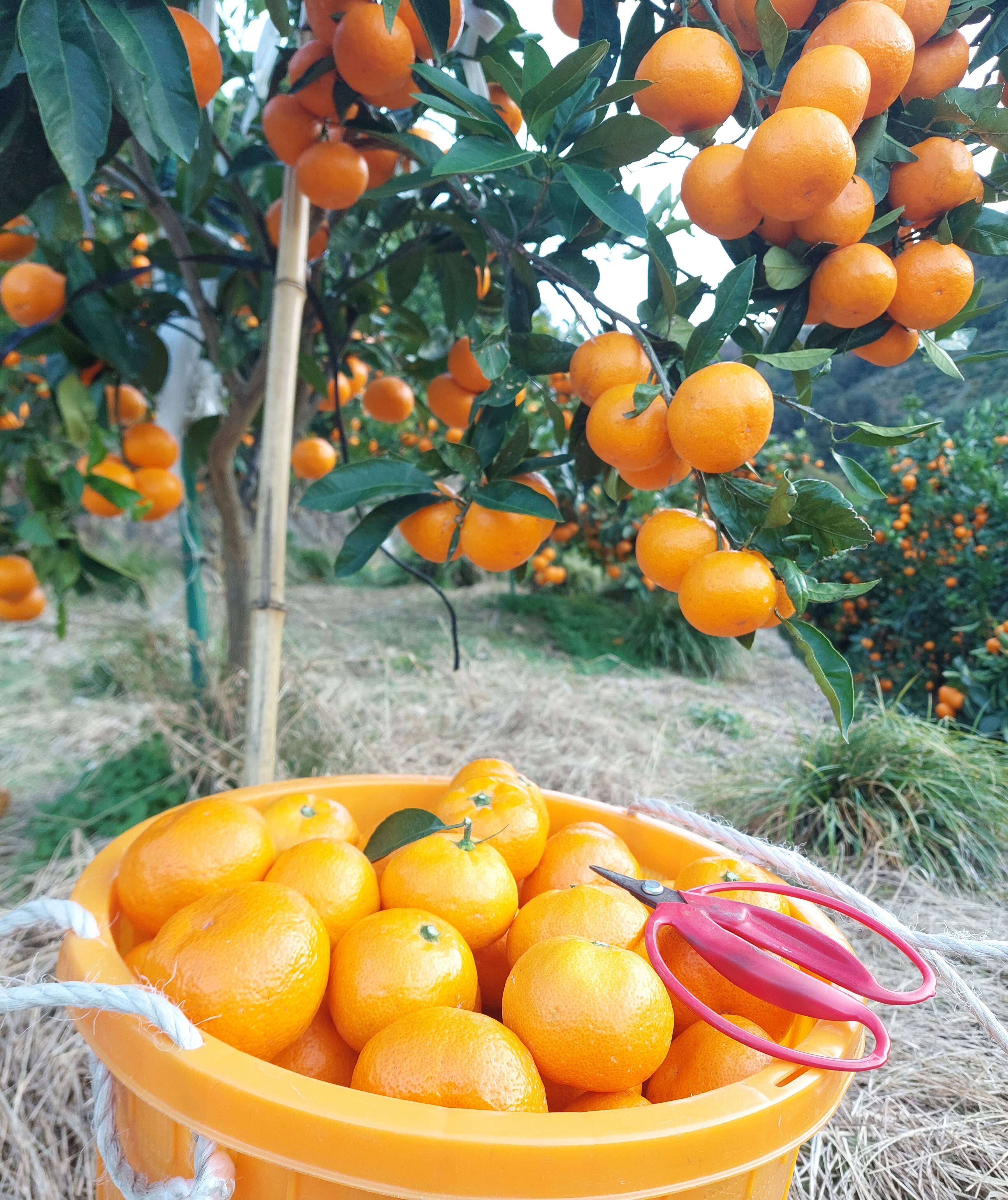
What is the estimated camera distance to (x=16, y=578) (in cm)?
126

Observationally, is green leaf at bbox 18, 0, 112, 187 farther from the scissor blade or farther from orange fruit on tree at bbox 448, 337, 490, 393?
the scissor blade

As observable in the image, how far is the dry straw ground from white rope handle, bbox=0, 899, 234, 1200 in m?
0.45

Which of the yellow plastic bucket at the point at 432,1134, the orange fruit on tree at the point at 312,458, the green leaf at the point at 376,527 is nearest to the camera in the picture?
the yellow plastic bucket at the point at 432,1134

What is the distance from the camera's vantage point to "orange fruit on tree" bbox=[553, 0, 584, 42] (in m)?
0.77

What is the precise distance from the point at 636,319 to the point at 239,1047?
2.33 ft

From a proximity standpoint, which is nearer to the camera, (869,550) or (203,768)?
(203,768)

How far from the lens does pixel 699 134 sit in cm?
67

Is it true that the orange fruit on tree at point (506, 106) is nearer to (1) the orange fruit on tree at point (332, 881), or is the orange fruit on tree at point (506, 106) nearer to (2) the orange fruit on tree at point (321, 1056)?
(1) the orange fruit on tree at point (332, 881)

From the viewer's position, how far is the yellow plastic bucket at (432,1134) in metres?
0.41

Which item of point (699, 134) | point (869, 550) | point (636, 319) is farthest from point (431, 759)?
point (869, 550)

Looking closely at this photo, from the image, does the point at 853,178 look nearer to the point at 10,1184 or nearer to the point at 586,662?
the point at 10,1184

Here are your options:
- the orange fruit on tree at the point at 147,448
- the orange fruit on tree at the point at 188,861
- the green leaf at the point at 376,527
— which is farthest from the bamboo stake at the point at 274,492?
the orange fruit on tree at the point at 147,448

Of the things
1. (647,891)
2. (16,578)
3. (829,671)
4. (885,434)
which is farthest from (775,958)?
(16,578)

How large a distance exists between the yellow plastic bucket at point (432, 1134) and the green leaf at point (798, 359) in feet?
1.66
